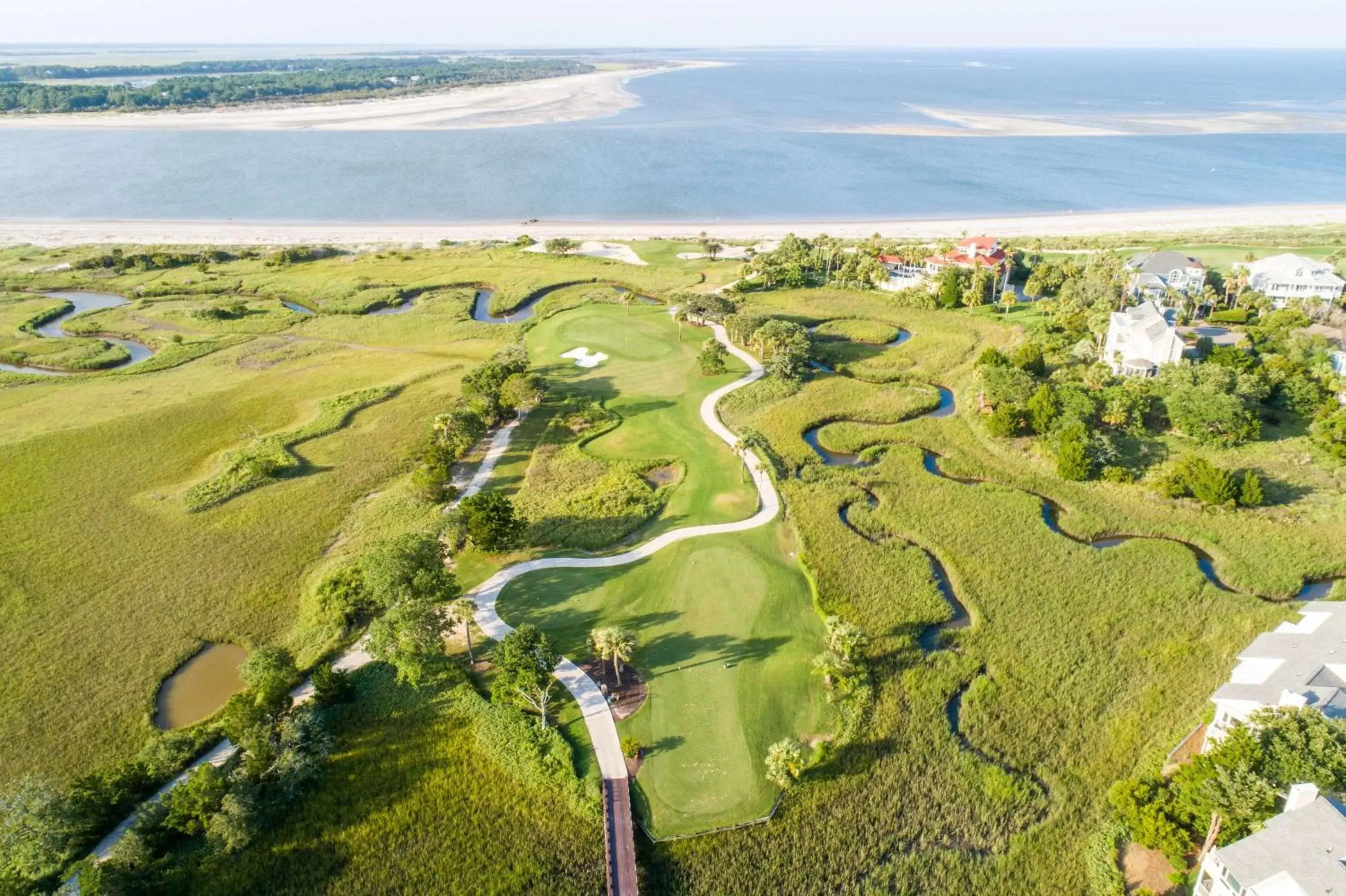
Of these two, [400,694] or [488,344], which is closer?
[400,694]

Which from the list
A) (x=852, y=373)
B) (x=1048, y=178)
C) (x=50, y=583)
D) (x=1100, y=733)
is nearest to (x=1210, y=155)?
(x=1048, y=178)

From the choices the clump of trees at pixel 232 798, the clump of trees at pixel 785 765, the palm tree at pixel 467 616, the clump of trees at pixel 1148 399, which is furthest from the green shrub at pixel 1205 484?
the clump of trees at pixel 232 798

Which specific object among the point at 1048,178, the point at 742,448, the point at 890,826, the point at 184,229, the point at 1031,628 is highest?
the point at 1048,178

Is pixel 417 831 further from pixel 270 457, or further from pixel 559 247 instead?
pixel 559 247

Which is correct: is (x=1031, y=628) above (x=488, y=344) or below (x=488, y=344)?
below

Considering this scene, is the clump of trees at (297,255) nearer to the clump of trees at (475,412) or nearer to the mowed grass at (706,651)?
the clump of trees at (475,412)

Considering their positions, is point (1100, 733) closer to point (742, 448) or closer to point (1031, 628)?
point (1031, 628)
